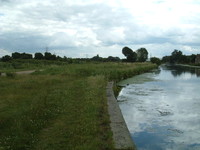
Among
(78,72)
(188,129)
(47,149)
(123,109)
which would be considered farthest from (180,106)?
(78,72)

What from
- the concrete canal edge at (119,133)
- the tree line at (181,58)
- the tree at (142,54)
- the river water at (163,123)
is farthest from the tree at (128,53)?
the concrete canal edge at (119,133)

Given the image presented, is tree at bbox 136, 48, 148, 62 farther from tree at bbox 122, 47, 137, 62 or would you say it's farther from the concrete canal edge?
the concrete canal edge

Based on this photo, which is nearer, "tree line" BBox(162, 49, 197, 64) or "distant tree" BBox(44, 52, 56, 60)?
"distant tree" BBox(44, 52, 56, 60)

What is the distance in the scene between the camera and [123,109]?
1100 centimetres

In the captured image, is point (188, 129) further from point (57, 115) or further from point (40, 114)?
point (40, 114)

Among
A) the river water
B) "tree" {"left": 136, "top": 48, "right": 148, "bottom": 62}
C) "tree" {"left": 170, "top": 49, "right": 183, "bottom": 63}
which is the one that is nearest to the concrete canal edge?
the river water

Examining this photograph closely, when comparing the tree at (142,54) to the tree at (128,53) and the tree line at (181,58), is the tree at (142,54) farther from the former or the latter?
the tree line at (181,58)

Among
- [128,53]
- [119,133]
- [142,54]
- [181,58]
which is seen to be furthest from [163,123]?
[181,58]

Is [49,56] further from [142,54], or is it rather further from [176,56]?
[176,56]

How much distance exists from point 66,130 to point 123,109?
5.68 meters

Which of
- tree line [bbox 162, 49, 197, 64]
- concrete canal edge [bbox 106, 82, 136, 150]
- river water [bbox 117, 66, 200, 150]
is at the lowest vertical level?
river water [bbox 117, 66, 200, 150]

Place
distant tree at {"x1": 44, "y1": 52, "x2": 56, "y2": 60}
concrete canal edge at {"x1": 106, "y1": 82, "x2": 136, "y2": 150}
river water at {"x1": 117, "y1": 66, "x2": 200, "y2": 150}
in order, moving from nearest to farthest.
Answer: concrete canal edge at {"x1": 106, "y1": 82, "x2": 136, "y2": 150} < river water at {"x1": 117, "y1": 66, "x2": 200, "y2": 150} < distant tree at {"x1": 44, "y1": 52, "x2": 56, "y2": 60}

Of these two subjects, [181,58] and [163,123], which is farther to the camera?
[181,58]

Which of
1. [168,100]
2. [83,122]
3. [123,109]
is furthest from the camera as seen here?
[168,100]
